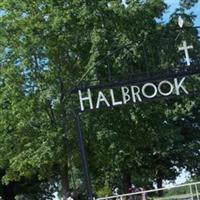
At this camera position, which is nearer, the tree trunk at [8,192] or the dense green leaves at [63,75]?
the dense green leaves at [63,75]

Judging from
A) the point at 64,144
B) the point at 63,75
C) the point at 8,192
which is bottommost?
the point at 8,192

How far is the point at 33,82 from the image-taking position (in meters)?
32.3

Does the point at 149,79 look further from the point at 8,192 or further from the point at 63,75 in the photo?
the point at 8,192

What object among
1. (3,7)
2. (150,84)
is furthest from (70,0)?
(150,84)

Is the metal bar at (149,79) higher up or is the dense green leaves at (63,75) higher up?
the dense green leaves at (63,75)

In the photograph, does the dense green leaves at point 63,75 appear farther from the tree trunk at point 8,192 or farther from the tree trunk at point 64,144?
the tree trunk at point 8,192

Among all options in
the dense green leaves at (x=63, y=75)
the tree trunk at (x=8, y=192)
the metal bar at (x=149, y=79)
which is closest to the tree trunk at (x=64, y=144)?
the dense green leaves at (x=63, y=75)

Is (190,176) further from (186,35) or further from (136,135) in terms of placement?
(186,35)

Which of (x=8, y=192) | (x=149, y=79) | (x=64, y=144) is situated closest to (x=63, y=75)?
(x=64, y=144)

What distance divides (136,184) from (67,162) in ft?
82.2

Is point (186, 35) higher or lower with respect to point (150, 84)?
higher

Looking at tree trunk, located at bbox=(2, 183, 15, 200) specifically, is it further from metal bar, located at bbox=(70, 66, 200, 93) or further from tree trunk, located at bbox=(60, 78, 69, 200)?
metal bar, located at bbox=(70, 66, 200, 93)

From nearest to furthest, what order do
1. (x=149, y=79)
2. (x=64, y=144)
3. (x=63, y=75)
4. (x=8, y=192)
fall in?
1. (x=149, y=79)
2. (x=64, y=144)
3. (x=63, y=75)
4. (x=8, y=192)

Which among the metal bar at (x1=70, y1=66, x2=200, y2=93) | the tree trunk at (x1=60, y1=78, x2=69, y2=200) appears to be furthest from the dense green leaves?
the metal bar at (x1=70, y1=66, x2=200, y2=93)
